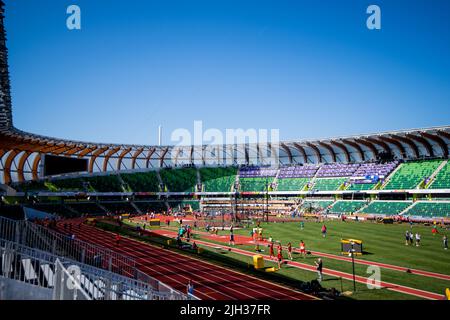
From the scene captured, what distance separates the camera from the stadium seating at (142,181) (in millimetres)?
73562

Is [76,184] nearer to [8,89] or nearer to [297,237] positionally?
[8,89]

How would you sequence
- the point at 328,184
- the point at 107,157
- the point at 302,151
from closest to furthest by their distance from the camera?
the point at 328,184, the point at 107,157, the point at 302,151

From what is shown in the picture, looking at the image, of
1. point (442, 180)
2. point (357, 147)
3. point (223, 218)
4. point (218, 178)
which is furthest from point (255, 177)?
point (442, 180)

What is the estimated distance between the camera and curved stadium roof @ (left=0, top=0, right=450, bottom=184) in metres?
48.5

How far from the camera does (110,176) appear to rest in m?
71.5

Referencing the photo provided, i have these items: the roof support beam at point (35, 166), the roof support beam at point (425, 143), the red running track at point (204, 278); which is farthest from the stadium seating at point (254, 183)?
the red running track at point (204, 278)

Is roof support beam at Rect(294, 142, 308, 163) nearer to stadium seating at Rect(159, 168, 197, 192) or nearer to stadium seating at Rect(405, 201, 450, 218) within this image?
stadium seating at Rect(159, 168, 197, 192)

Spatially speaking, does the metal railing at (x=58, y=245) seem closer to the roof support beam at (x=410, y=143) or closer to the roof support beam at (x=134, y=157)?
the roof support beam at (x=410, y=143)

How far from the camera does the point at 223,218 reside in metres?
41.2

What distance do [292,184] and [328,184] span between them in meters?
8.76

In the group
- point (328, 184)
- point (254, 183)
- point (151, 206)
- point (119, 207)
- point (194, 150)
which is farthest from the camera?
point (194, 150)

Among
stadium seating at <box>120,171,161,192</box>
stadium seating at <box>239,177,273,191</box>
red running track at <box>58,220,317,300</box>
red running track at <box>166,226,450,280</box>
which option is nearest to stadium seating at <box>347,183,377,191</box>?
stadium seating at <box>239,177,273,191</box>

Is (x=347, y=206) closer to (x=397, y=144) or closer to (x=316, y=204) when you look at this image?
(x=316, y=204)
